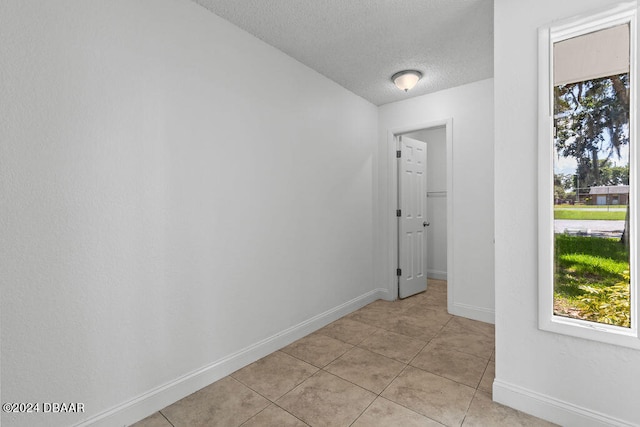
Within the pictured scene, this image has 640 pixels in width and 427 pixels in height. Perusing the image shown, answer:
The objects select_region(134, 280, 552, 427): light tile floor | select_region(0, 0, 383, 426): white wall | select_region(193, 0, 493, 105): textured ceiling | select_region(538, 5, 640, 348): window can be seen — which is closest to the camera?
select_region(0, 0, 383, 426): white wall

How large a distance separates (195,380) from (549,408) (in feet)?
6.93

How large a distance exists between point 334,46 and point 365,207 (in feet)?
5.90

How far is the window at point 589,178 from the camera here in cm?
147

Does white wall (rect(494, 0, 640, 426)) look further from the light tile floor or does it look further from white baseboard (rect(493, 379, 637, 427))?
the light tile floor

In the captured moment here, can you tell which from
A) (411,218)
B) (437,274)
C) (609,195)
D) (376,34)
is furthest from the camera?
(437,274)

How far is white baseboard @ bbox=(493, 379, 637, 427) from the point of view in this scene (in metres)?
1.49

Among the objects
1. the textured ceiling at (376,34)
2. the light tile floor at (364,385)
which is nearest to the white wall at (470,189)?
the textured ceiling at (376,34)

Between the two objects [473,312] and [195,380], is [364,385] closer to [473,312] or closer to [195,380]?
[195,380]

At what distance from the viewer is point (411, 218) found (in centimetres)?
387

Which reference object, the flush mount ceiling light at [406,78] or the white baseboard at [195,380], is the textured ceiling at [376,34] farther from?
the white baseboard at [195,380]

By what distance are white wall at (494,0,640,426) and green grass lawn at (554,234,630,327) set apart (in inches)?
4.9

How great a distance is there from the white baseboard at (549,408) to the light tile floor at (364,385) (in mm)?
47

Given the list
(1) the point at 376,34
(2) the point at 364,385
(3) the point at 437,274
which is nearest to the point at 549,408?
(2) the point at 364,385

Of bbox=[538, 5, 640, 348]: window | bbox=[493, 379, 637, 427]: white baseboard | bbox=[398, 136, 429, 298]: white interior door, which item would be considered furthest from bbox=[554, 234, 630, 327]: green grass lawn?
bbox=[398, 136, 429, 298]: white interior door
